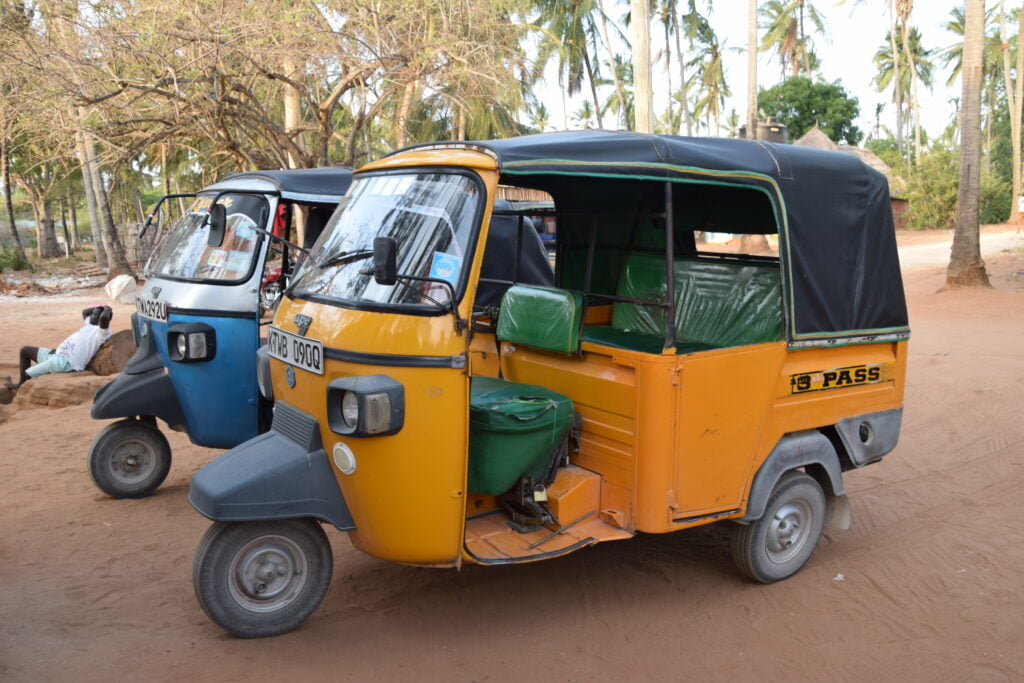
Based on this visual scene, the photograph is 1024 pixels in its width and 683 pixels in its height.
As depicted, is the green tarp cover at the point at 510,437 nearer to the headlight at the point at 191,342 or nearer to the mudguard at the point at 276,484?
the mudguard at the point at 276,484

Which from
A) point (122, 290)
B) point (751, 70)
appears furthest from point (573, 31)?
point (122, 290)

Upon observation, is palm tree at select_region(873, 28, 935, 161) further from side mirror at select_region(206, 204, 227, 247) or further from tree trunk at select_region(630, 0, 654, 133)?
side mirror at select_region(206, 204, 227, 247)

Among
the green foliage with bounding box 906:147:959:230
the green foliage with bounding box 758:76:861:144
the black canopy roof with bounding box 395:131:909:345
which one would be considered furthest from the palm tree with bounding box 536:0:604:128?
the black canopy roof with bounding box 395:131:909:345

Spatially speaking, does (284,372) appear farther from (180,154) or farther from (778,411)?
(180,154)

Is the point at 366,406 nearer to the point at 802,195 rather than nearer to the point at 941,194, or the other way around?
the point at 802,195

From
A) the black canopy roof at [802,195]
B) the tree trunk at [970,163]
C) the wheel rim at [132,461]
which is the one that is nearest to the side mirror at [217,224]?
the wheel rim at [132,461]

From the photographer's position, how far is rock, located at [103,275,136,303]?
61.7 ft

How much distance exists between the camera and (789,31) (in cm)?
4909

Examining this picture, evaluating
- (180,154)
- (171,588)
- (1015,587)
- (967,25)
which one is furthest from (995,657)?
(180,154)

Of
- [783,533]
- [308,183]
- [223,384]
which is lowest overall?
[783,533]

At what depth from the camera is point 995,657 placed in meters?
3.95

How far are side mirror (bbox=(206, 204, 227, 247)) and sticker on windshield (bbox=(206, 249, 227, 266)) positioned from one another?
5 centimetres

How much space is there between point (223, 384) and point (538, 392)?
269cm

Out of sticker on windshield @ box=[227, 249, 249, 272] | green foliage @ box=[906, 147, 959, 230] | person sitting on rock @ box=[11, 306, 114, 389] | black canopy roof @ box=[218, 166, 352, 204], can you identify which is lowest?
person sitting on rock @ box=[11, 306, 114, 389]
